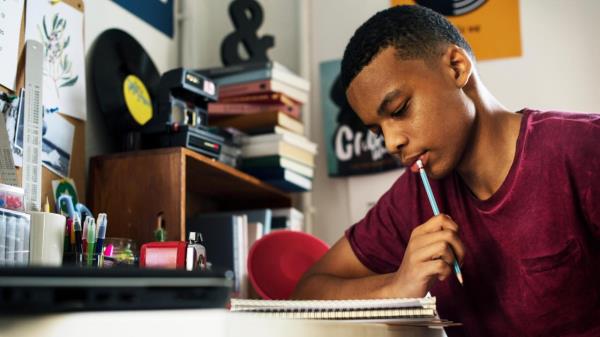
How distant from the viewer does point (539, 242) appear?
1081 millimetres

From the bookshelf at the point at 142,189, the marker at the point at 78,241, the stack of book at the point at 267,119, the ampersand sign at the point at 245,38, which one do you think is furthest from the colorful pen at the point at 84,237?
the ampersand sign at the point at 245,38

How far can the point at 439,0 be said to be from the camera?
6.76ft

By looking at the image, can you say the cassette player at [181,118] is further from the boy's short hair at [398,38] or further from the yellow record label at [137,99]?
the boy's short hair at [398,38]

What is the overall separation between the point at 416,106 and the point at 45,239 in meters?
0.61

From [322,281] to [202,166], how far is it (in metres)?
0.50

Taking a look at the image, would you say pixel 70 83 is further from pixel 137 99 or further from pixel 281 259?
pixel 281 259

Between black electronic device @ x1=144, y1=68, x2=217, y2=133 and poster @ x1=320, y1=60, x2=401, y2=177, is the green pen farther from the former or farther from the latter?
poster @ x1=320, y1=60, x2=401, y2=177

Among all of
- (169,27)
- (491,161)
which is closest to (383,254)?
(491,161)

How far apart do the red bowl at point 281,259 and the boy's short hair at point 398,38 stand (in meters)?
0.55

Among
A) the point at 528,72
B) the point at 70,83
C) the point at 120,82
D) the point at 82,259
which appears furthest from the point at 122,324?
the point at 528,72

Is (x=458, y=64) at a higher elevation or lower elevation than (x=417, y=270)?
higher

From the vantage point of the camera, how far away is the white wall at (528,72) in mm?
1868

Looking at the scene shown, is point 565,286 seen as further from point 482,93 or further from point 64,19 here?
point 64,19

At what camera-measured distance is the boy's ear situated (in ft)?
3.60
